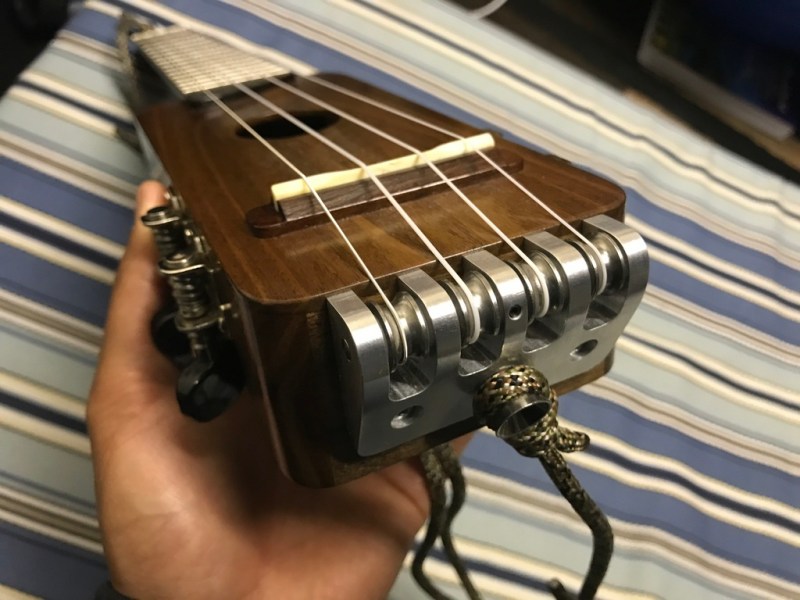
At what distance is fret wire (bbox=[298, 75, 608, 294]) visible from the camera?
0.36 m

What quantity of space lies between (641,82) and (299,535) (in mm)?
1039

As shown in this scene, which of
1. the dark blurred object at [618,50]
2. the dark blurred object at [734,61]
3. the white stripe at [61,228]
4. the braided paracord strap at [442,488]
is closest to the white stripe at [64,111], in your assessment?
the white stripe at [61,228]

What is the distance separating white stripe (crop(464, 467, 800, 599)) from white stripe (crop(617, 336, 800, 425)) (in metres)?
0.18

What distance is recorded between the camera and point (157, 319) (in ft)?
1.63

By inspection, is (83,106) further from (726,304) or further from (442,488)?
(726,304)

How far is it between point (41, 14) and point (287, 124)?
2.60 ft

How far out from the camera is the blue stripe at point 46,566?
57cm

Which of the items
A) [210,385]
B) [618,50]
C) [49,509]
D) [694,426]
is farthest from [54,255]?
[618,50]

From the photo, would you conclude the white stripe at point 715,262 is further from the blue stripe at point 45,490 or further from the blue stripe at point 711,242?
→ the blue stripe at point 45,490

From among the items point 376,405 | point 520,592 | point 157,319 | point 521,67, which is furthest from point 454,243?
point 521,67

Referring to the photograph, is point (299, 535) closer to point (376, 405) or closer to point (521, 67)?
point (376, 405)

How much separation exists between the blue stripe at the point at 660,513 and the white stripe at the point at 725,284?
0.29 m

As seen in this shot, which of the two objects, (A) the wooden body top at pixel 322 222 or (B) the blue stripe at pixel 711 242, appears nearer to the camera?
(A) the wooden body top at pixel 322 222

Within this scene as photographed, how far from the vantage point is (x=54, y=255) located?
70 cm
